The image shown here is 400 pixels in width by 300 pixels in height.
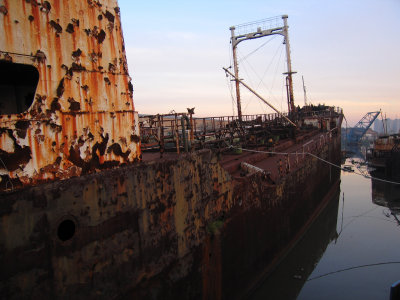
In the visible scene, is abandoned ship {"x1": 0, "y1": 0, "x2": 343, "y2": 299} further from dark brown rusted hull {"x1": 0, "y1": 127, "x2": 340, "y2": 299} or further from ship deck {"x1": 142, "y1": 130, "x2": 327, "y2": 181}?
ship deck {"x1": 142, "y1": 130, "x2": 327, "y2": 181}

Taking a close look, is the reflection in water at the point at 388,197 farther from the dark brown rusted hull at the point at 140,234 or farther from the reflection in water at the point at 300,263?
the dark brown rusted hull at the point at 140,234

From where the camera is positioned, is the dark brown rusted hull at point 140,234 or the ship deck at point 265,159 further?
the ship deck at point 265,159

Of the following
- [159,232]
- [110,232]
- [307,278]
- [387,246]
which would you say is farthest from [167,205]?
[387,246]

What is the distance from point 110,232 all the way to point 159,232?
1057 mm

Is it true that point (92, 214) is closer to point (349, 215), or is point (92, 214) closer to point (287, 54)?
point (349, 215)

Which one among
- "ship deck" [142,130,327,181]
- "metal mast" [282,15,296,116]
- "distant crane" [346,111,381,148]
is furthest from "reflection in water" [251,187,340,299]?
"distant crane" [346,111,381,148]

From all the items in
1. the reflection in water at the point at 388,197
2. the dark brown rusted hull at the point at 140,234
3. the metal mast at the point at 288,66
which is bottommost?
the reflection in water at the point at 388,197

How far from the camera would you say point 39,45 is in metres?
3.78

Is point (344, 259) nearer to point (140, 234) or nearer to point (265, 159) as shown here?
point (265, 159)

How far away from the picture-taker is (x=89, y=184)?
3938mm

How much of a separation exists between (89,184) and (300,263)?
30.2ft

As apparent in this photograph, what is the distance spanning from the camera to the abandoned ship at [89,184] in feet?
11.3

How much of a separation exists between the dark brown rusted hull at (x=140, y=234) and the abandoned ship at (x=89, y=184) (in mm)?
15

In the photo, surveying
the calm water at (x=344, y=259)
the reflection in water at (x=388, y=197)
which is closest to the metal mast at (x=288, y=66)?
the reflection in water at (x=388, y=197)
